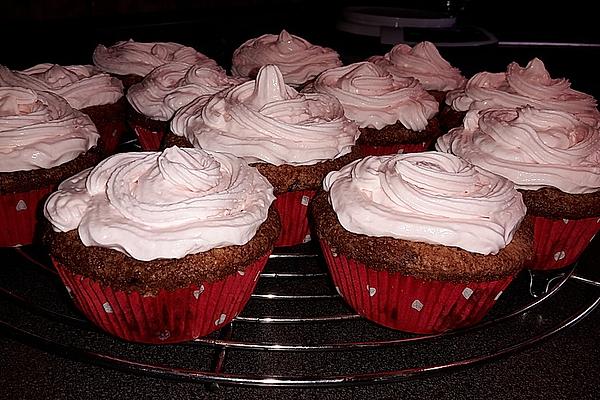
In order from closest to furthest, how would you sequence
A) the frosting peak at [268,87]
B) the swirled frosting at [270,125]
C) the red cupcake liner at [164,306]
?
the red cupcake liner at [164,306] → the swirled frosting at [270,125] → the frosting peak at [268,87]

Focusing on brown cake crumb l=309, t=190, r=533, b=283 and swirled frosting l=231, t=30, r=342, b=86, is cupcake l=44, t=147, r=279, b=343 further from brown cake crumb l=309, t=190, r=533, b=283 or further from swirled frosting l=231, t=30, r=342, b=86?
swirled frosting l=231, t=30, r=342, b=86

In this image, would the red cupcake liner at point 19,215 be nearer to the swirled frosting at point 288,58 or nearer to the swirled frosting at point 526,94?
the swirled frosting at point 288,58

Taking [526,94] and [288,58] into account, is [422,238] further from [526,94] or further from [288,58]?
[288,58]

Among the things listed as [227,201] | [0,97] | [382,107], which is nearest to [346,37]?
[382,107]

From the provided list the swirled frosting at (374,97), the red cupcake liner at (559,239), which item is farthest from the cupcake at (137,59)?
the red cupcake liner at (559,239)

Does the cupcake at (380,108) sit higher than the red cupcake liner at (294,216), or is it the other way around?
the cupcake at (380,108)

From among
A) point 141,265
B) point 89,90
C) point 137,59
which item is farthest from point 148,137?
point 141,265

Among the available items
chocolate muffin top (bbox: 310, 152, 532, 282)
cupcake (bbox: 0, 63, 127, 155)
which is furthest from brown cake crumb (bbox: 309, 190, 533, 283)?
cupcake (bbox: 0, 63, 127, 155)
